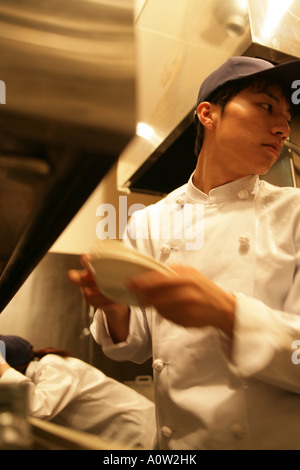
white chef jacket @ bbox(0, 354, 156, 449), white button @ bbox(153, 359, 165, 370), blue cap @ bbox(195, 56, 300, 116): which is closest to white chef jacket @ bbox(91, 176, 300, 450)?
white button @ bbox(153, 359, 165, 370)

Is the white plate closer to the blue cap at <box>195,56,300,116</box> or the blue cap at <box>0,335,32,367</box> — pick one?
the blue cap at <box>195,56,300,116</box>

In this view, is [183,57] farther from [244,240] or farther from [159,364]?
[159,364]

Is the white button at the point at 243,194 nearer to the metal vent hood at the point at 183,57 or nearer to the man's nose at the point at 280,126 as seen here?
the man's nose at the point at 280,126

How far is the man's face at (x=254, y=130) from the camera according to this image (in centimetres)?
87

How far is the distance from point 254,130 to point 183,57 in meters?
0.86

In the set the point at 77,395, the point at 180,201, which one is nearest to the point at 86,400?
the point at 77,395

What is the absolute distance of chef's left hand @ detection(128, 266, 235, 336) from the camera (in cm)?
55

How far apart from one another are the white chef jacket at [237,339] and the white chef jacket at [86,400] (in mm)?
820

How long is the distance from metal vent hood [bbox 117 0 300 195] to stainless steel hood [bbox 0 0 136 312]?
542 millimetres

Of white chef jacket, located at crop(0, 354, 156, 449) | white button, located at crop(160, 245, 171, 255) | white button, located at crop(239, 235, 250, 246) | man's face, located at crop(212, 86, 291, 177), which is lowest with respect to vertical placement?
white chef jacket, located at crop(0, 354, 156, 449)

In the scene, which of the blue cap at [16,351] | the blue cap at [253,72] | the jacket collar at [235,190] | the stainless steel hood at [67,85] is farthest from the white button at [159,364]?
the blue cap at [16,351]

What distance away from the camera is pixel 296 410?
0.68 meters

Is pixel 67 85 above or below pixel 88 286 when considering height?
above

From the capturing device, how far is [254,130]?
866 millimetres
